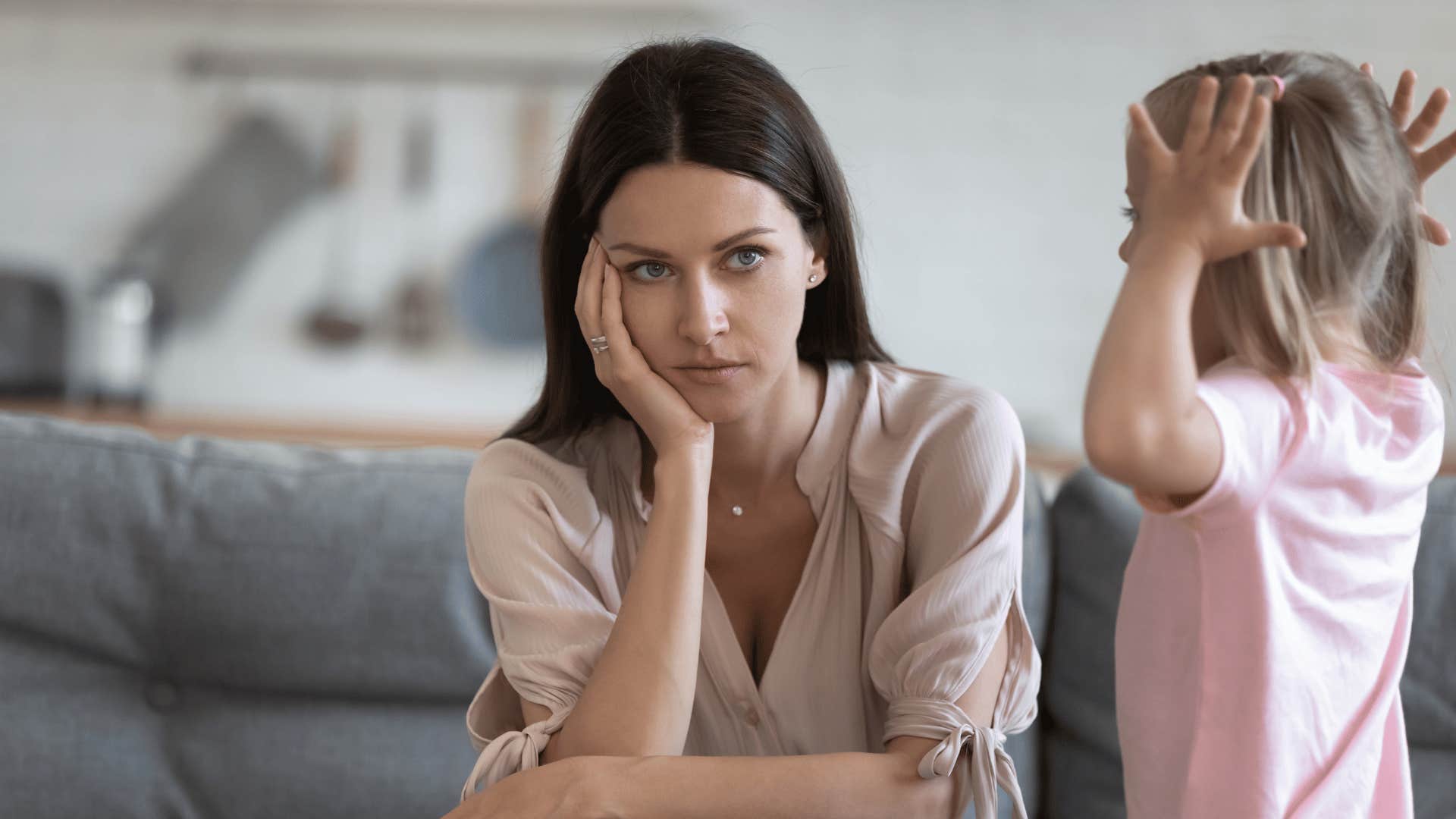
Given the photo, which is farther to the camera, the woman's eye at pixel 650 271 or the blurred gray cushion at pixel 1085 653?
the blurred gray cushion at pixel 1085 653

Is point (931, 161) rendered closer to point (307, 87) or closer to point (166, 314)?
point (307, 87)

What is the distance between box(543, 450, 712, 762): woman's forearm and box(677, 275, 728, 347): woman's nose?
0.45 feet

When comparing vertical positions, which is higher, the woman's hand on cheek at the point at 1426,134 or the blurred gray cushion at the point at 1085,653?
the woman's hand on cheek at the point at 1426,134

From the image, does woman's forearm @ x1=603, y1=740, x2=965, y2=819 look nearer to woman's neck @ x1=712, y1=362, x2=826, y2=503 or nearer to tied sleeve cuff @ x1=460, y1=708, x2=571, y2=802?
tied sleeve cuff @ x1=460, y1=708, x2=571, y2=802

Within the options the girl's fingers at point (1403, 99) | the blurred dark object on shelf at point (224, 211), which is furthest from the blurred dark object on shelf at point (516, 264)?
the girl's fingers at point (1403, 99)

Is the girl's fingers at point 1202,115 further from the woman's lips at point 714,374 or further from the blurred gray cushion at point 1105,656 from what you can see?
the blurred gray cushion at point 1105,656

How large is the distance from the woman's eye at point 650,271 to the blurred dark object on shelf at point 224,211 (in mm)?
1939

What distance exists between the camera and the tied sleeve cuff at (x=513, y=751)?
1173 millimetres

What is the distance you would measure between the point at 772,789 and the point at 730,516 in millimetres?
382

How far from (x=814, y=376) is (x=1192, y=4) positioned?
1867 millimetres

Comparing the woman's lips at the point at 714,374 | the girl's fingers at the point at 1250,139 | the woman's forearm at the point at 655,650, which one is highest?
the girl's fingers at the point at 1250,139

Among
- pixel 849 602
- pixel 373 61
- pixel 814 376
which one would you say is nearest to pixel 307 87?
pixel 373 61

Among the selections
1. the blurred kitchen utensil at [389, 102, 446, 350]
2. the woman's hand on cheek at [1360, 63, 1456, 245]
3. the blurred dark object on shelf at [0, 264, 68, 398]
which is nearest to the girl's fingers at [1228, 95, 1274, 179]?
the woman's hand on cheek at [1360, 63, 1456, 245]

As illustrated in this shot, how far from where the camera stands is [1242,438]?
2.61 ft
